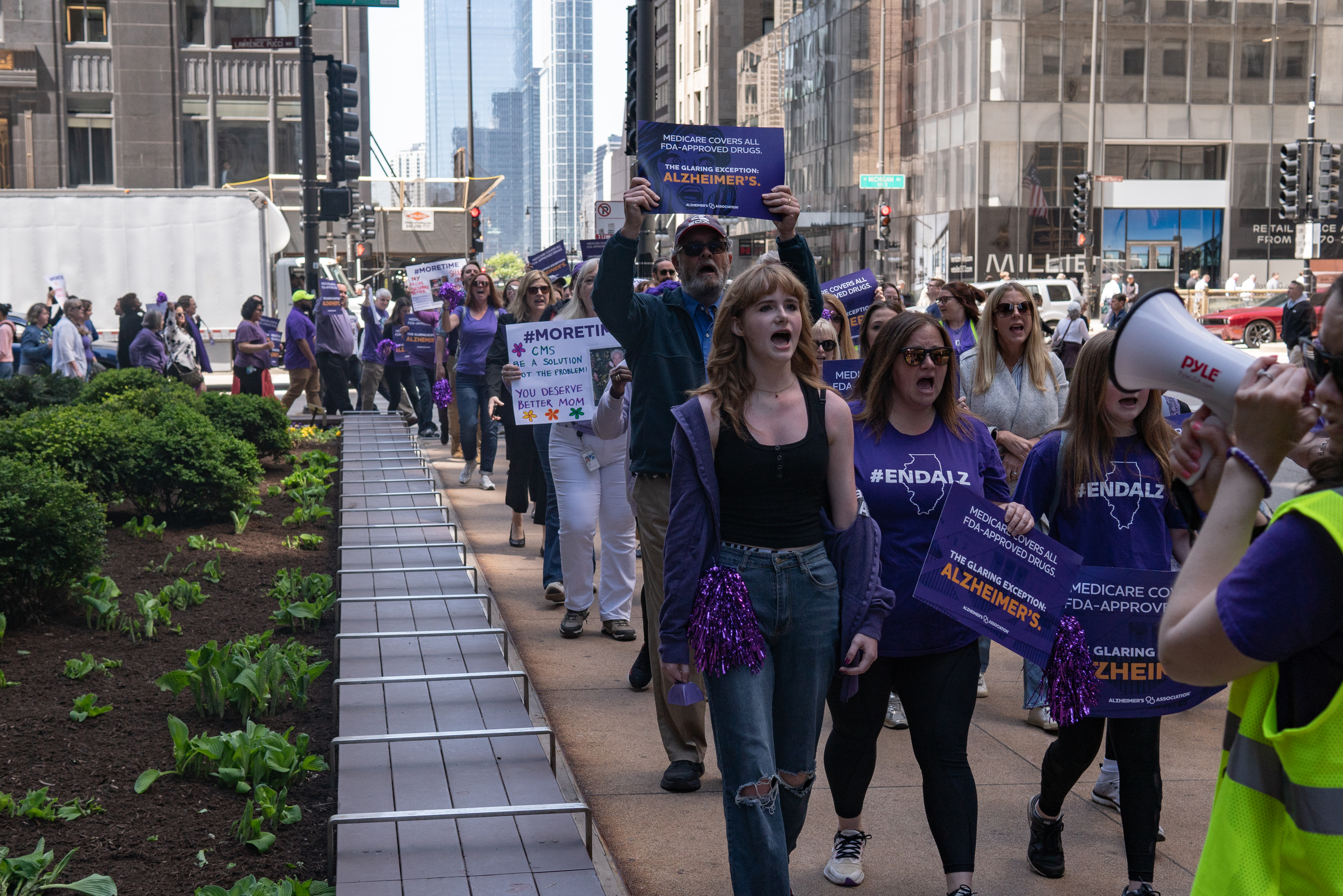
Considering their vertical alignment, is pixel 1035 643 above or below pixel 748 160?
below

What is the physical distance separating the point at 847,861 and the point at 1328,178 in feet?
104

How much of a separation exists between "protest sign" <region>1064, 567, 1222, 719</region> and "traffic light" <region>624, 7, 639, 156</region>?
701 cm

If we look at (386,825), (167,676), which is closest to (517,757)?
(386,825)

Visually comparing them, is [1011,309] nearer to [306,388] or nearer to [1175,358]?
[1175,358]

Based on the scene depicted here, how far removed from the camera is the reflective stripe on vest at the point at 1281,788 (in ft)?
6.01

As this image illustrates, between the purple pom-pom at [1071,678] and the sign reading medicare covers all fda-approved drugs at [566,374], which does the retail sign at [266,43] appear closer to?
the sign reading medicare covers all fda-approved drugs at [566,374]

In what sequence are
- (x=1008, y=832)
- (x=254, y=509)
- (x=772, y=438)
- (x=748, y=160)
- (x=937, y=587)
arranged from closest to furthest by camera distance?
1. (x=772, y=438)
2. (x=937, y=587)
3. (x=1008, y=832)
4. (x=748, y=160)
5. (x=254, y=509)

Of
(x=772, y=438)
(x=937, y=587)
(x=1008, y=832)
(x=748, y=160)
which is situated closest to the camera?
(x=772, y=438)

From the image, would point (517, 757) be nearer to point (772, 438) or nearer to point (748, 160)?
point (772, 438)

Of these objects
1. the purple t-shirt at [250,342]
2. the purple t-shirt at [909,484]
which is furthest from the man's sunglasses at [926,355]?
the purple t-shirt at [250,342]

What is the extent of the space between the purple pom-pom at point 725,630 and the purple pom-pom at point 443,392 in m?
11.9

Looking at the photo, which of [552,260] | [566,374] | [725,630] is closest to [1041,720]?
[725,630]

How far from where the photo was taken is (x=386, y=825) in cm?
457

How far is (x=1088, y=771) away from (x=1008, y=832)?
0.87 m
